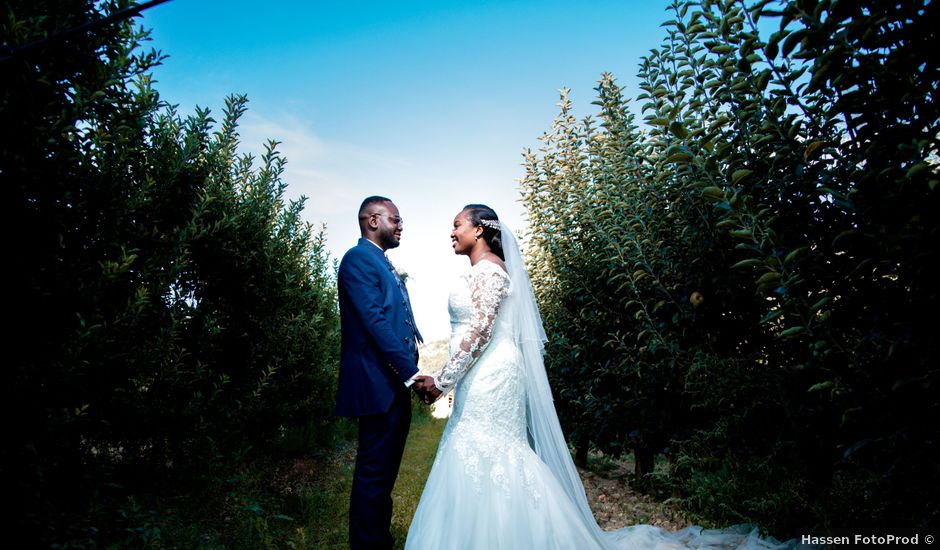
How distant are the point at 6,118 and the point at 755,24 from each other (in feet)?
Answer: 13.4

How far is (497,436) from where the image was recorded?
12.0 ft

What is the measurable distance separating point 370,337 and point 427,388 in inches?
24.2

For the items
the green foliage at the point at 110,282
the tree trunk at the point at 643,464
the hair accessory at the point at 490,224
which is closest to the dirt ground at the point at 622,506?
the tree trunk at the point at 643,464

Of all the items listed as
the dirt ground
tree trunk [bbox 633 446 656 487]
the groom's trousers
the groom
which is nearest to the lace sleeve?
the groom

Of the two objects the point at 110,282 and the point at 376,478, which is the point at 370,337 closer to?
the point at 376,478

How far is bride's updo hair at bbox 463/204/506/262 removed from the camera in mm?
4137

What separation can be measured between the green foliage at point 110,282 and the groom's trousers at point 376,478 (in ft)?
4.99

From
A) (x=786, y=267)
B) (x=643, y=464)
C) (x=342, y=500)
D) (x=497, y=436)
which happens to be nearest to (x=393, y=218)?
(x=497, y=436)

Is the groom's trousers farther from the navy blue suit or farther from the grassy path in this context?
the grassy path

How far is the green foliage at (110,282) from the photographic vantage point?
9.05 ft

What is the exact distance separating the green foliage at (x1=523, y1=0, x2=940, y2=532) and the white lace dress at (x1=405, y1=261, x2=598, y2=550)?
149 centimetres

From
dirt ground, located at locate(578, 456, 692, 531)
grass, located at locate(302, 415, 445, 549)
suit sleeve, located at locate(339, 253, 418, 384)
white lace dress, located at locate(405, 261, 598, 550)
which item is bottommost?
dirt ground, located at locate(578, 456, 692, 531)

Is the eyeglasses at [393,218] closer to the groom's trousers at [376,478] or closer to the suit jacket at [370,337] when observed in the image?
the suit jacket at [370,337]

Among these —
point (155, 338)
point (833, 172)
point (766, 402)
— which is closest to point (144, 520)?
point (155, 338)
